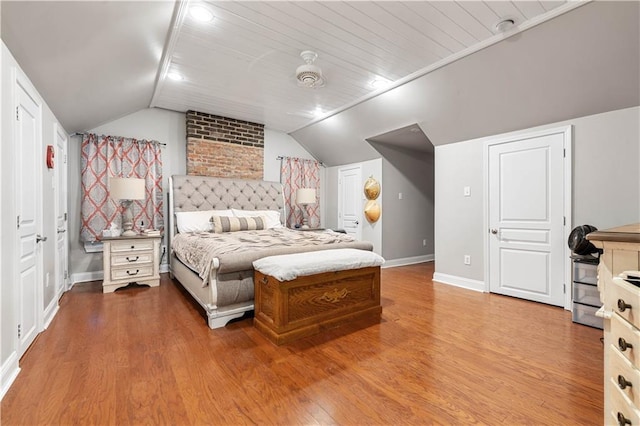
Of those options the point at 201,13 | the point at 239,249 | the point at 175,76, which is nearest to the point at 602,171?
the point at 239,249

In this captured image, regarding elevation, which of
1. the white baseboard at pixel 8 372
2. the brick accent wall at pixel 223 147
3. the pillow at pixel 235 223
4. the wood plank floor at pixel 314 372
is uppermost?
the brick accent wall at pixel 223 147

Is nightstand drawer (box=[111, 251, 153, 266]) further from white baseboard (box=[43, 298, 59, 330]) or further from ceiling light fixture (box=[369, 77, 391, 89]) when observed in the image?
ceiling light fixture (box=[369, 77, 391, 89])

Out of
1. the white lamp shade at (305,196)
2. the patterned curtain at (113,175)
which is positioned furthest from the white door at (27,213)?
the white lamp shade at (305,196)

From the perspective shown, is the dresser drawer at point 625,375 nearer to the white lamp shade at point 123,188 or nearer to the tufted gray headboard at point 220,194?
the white lamp shade at point 123,188

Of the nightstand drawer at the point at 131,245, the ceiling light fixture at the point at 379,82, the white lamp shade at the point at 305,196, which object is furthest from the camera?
the white lamp shade at the point at 305,196

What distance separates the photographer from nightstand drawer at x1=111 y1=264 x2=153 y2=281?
3676 millimetres

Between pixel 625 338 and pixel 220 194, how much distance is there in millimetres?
4710

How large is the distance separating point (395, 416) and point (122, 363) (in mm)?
1761

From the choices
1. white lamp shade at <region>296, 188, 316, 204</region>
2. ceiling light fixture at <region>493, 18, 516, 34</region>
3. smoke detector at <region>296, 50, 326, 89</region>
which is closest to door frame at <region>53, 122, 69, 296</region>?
smoke detector at <region>296, 50, 326, 89</region>

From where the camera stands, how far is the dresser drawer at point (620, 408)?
34.5 inches

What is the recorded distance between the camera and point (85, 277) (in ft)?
13.6

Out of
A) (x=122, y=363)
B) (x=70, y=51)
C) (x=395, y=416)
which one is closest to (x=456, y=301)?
(x=395, y=416)

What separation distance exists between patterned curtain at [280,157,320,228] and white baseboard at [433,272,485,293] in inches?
105

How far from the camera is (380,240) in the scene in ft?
17.4
